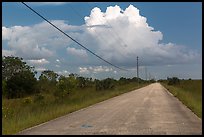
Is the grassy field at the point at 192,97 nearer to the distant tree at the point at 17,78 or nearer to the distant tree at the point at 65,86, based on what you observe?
the distant tree at the point at 65,86

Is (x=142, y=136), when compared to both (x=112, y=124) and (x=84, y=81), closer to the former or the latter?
(x=112, y=124)

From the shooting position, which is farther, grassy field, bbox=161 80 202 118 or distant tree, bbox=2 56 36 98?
distant tree, bbox=2 56 36 98

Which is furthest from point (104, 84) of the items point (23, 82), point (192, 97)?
point (192, 97)

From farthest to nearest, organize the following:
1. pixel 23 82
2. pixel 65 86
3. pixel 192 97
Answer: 1. pixel 23 82
2. pixel 65 86
3. pixel 192 97

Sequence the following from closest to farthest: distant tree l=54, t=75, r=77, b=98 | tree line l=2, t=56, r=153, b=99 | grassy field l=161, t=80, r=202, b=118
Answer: grassy field l=161, t=80, r=202, b=118 → distant tree l=54, t=75, r=77, b=98 → tree line l=2, t=56, r=153, b=99

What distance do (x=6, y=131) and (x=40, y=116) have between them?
16.5 feet

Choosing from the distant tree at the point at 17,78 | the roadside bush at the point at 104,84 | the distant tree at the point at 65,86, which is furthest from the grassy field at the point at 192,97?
the distant tree at the point at 17,78

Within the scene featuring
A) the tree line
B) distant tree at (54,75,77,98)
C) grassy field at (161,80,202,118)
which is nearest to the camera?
grassy field at (161,80,202,118)

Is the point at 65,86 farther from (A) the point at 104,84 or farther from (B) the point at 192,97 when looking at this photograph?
(A) the point at 104,84

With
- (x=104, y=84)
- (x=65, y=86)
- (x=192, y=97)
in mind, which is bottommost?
(x=192, y=97)

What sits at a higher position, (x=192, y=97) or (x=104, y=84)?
(x=104, y=84)

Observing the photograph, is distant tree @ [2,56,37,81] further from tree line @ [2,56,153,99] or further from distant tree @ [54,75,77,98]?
distant tree @ [54,75,77,98]

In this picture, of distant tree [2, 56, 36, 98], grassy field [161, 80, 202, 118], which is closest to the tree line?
distant tree [2, 56, 36, 98]

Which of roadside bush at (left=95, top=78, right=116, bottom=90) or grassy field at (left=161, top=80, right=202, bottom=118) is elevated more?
roadside bush at (left=95, top=78, right=116, bottom=90)
